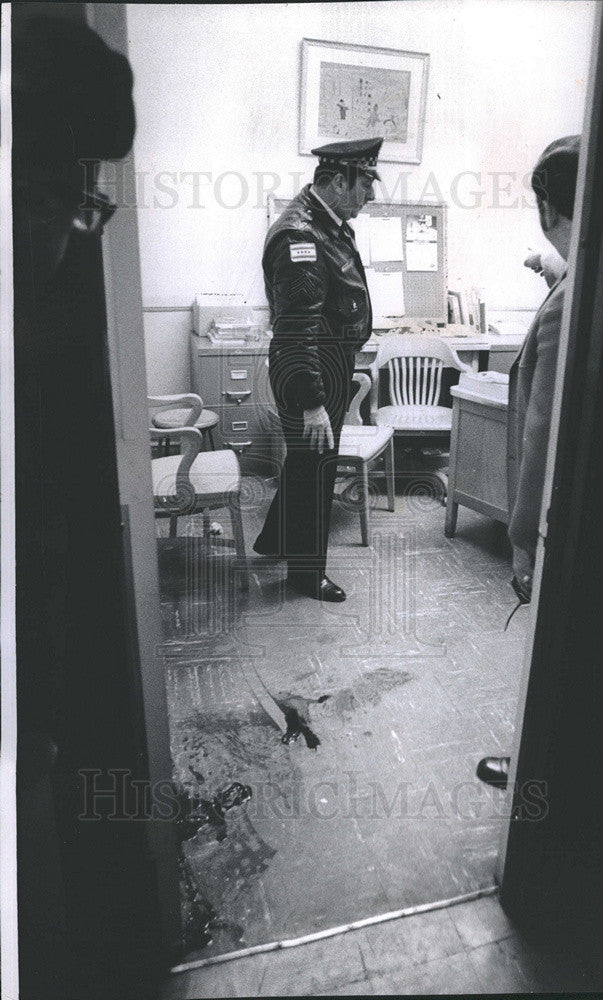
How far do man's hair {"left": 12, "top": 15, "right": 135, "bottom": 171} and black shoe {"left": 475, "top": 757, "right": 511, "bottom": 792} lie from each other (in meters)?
1.94

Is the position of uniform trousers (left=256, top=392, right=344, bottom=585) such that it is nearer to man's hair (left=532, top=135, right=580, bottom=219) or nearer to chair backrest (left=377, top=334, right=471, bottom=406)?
man's hair (left=532, top=135, right=580, bottom=219)

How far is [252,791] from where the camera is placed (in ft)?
6.92

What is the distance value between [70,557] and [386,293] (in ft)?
13.1

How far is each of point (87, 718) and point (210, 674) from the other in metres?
1.34

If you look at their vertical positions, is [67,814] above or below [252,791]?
above

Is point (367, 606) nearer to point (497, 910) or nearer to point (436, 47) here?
point (497, 910)

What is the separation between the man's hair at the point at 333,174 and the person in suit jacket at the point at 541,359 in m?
0.99

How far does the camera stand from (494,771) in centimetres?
219

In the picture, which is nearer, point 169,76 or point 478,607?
point 478,607

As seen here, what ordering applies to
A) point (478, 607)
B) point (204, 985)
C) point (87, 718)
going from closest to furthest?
point (87, 718) → point (204, 985) → point (478, 607)

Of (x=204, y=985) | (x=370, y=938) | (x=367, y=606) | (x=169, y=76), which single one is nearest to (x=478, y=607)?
(x=367, y=606)

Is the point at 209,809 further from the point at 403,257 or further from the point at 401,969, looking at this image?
the point at 403,257

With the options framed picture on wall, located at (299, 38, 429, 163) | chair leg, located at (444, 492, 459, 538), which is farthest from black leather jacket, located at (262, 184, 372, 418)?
framed picture on wall, located at (299, 38, 429, 163)

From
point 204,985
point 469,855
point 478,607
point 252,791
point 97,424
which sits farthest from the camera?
point 478,607
